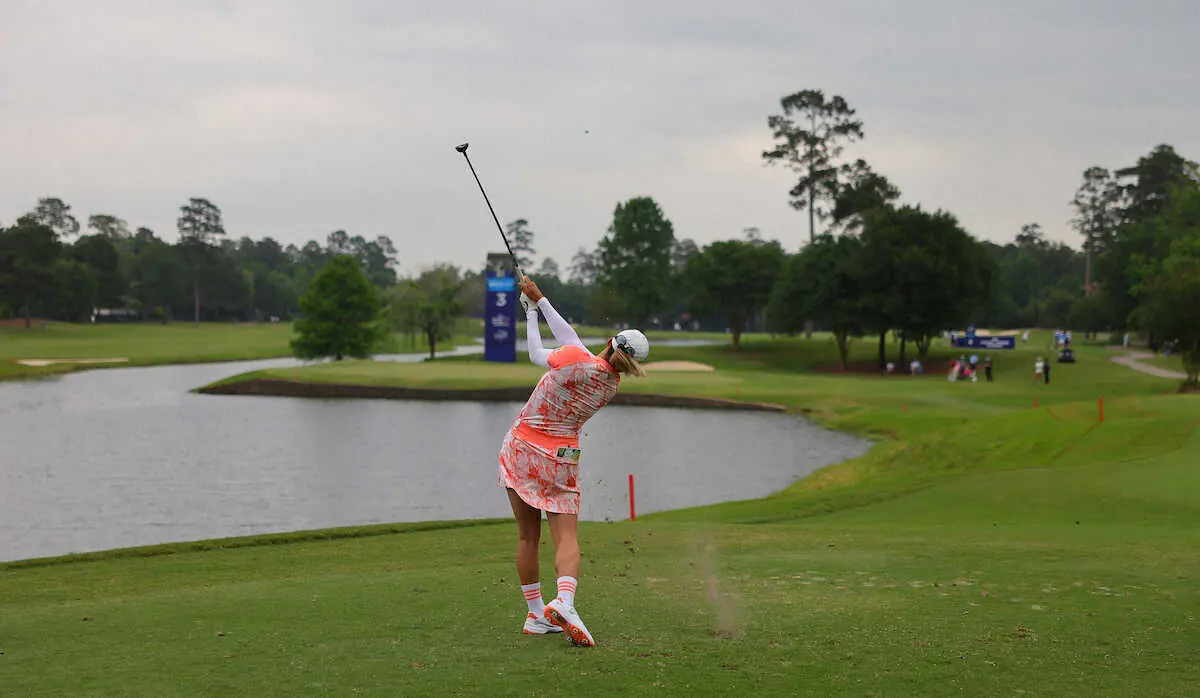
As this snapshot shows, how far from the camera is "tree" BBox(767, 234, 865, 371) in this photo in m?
86.1

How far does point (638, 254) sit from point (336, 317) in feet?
165

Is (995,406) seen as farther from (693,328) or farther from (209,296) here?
(209,296)

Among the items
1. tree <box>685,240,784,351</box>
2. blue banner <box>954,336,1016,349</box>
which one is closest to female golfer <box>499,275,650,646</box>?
blue banner <box>954,336,1016,349</box>

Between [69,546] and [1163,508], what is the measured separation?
22.2 m

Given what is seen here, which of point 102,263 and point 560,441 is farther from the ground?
point 102,263

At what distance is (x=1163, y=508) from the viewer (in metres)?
19.6

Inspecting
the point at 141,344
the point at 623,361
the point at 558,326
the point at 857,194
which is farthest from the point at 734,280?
the point at 623,361

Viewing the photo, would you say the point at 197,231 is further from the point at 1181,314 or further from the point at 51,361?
the point at 1181,314

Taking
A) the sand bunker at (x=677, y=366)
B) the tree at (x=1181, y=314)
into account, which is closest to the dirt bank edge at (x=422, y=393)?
the sand bunker at (x=677, y=366)

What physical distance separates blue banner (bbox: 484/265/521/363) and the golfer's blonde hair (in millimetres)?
86444

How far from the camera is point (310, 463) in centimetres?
3962

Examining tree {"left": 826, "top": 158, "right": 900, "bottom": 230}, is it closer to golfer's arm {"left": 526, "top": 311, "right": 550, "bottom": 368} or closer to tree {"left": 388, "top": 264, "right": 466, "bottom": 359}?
tree {"left": 388, "top": 264, "right": 466, "bottom": 359}

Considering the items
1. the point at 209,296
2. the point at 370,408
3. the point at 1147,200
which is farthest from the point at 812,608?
the point at 209,296

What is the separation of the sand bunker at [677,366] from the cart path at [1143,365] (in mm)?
30185
